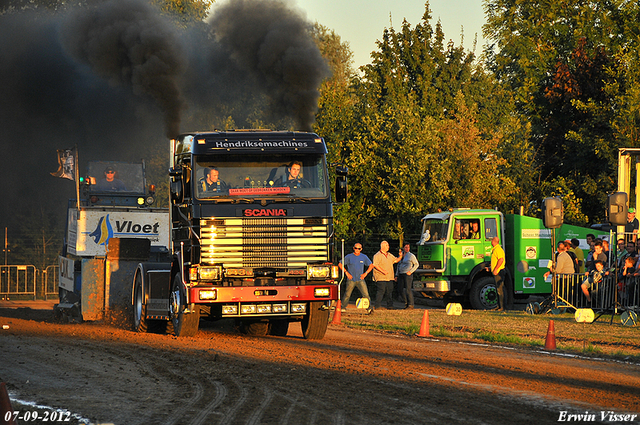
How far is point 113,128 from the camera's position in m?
37.7

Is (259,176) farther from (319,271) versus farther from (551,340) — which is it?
(551,340)

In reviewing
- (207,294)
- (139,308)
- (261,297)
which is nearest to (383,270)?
(139,308)

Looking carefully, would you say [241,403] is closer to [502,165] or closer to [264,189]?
[264,189]

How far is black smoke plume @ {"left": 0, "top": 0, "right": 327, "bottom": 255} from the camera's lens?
23578mm

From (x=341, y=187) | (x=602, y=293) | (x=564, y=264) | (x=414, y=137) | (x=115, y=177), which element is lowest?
(x=602, y=293)

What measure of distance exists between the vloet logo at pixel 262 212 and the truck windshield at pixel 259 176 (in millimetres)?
263

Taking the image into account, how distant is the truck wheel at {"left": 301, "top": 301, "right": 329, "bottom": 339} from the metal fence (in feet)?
66.3

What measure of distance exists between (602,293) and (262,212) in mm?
8673

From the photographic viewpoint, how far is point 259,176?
13477mm

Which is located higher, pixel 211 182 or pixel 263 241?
pixel 211 182

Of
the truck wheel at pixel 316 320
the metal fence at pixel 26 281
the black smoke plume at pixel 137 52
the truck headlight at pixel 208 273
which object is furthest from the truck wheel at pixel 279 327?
the metal fence at pixel 26 281

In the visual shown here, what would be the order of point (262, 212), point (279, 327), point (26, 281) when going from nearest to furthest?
1. point (262, 212)
2. point (279, 327)
3. point (26, 281)

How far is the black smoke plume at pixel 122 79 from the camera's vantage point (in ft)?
77.4

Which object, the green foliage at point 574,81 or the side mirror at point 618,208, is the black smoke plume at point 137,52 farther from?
the green foliage at point 574,81
